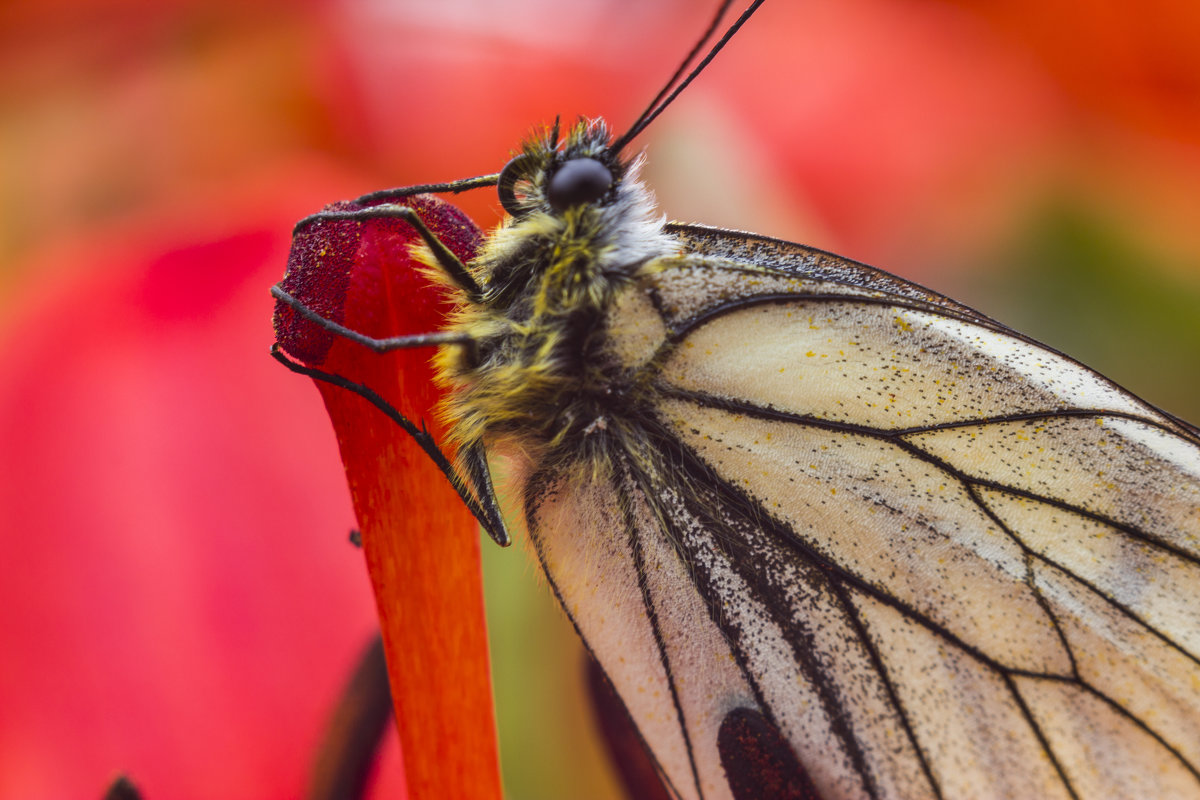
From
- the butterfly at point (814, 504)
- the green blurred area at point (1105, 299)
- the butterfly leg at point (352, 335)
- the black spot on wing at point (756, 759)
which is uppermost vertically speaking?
the green blurred area at point (1105, 299)

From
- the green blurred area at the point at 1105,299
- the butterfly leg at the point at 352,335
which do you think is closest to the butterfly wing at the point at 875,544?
the butterfly leg at the point at 352,335

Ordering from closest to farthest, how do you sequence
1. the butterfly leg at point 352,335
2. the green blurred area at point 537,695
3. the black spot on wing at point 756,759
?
the butterfly leg at point 352,335 < the black spot on wing at point 756,759 < the green blurred area at point 537,695

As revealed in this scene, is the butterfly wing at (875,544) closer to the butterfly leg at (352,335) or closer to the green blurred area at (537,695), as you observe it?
the butterfly leg at (352,335)

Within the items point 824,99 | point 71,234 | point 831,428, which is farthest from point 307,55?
point 831,428

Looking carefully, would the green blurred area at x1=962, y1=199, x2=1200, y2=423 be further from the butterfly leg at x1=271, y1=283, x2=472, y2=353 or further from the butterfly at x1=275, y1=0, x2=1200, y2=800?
the butterfly leg at x1=271, y1=283, x2=472, y2=353

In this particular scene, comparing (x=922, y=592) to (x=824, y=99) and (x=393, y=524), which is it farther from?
(x=824, y=99)

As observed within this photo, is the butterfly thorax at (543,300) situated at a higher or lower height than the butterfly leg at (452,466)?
higher

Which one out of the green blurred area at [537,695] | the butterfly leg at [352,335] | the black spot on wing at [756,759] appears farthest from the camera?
the green blurred area at [537,695]

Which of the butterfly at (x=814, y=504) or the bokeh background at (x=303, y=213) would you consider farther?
the bokeh background at (x=303, y=213)
